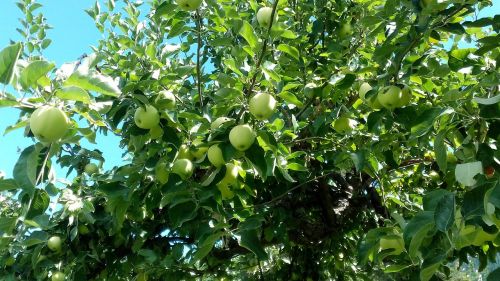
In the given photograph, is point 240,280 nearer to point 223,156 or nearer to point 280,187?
point 280,187

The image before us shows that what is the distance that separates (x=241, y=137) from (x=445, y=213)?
76cm

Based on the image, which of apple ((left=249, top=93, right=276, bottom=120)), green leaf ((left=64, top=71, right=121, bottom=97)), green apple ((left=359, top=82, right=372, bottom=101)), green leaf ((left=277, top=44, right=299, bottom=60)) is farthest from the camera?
green apple ((left=359, top=82, right=372, bottom=101))

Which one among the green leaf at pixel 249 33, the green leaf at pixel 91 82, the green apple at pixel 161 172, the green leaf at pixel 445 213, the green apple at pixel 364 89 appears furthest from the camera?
the green apple at pixel 364 89

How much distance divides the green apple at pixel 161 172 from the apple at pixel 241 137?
16.5 inches

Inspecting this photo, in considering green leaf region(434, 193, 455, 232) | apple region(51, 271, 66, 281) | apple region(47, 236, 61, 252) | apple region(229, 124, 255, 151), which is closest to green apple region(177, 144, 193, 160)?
apple region(229, 124, 255, 151)

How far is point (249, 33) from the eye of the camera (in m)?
1.91

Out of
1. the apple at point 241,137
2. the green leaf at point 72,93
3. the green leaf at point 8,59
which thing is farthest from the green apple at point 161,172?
the green leaf at point 8,59

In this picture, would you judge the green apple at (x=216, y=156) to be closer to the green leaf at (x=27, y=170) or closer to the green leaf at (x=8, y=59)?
the green leaf at (x=27, y=170)

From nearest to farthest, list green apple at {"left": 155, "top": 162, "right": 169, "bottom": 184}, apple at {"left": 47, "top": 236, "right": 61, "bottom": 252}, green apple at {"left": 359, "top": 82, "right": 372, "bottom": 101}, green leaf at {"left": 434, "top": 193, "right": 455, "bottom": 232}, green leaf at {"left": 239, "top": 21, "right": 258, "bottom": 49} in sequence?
green leaf at {"left": 434, "top": 193, "right": 455, "bottom": 232}, green leaf at {"left": 239, "top": 21, "right": 258, "bottom": 49}, green apple at {"left": 155, "top": 162, "right": 169, "bottom": 184}, green apple at {"left": 359, "top": 82, "right": 372, "bottom": 101}, apple at {"left": 47, "top": 236, "right": 61, "bottom": 252}

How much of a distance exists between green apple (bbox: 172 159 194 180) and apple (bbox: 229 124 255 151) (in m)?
0.30

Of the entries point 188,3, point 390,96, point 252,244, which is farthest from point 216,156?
point 390,96

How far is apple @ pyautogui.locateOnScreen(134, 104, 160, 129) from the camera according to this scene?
2.07 meters

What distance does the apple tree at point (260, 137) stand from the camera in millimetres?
1671

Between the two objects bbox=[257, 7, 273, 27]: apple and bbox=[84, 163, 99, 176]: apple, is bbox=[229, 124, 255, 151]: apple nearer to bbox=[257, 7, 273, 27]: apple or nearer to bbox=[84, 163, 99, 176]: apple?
bbox=[257, 7, 273, 27]: apple
